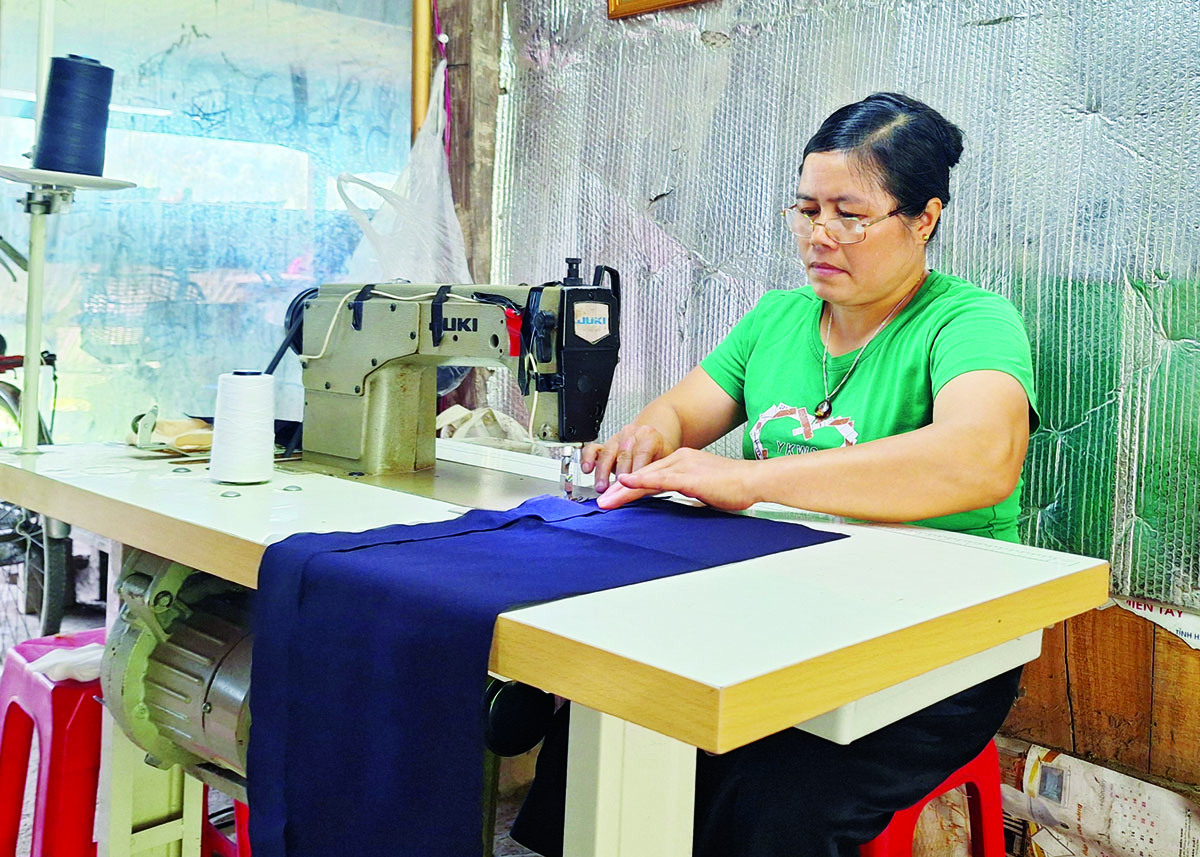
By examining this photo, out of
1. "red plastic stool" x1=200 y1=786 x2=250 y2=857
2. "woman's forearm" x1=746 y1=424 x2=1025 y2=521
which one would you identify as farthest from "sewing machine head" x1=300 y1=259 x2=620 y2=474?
"red plastic stool" x1=200 y1=786 x2=250 y2=857

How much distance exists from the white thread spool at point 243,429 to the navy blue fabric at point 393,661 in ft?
1.41

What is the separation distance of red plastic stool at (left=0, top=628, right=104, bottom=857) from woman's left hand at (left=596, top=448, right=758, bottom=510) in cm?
91

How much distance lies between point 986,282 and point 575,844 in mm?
1395

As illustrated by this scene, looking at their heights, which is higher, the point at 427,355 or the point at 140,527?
the point at 427,355

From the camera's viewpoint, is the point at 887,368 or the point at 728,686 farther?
the point at 887,368

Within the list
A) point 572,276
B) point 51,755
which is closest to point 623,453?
point 572,276

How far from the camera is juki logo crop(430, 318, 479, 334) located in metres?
1.63

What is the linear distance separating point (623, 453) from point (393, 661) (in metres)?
0.74

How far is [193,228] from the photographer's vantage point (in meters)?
2.68

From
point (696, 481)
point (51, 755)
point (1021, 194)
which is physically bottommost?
point (51, 755)

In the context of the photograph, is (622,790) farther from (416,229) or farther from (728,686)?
(416,229)

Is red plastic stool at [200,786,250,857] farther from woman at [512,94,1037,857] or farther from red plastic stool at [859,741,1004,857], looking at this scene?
red plastic stool at [859,741,1004,857]

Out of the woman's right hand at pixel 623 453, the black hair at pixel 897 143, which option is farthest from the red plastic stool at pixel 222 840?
the black hair at pixel 897 143

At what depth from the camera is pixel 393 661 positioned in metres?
0.97
